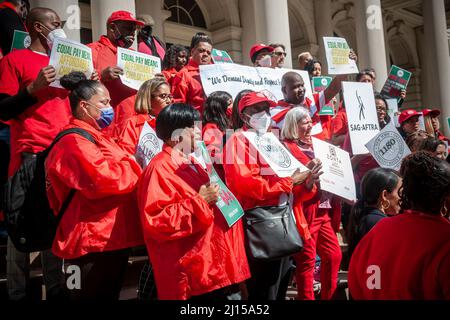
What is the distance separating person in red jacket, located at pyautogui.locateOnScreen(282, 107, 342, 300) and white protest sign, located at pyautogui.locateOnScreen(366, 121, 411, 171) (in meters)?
0.66

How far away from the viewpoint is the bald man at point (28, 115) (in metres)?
3.38

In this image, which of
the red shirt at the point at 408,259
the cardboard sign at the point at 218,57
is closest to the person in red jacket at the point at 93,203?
the red shirt at the point at 408,259

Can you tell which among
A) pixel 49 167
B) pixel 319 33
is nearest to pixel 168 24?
pixel 319 33

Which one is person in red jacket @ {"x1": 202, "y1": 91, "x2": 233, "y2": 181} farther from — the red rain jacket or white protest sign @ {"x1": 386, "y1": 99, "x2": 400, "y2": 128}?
white protest sign @ {"x1": 386, "y1": 99, "x2": 400, "y2": 128}

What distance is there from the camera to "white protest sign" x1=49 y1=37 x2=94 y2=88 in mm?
3516

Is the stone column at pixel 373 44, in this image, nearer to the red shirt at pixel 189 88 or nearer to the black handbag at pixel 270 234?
the red shirt at pixel 189 88

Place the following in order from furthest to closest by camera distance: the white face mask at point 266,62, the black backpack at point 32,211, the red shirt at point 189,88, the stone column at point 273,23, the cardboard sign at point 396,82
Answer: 1. the stone column at point 273,23
2. the cardboard sign at point 396,82
3. the white face mask at point 266,62
4. the red shirt at point 189,88
5. the black backpack at point 32,211

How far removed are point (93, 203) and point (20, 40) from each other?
1809 mm

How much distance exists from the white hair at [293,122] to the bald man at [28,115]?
1.68 m

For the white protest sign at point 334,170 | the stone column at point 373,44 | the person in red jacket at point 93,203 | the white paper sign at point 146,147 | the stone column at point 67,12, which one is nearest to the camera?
the person in red jacket at point 93,203

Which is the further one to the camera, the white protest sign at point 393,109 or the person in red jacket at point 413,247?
the white protest sign at point 393,109

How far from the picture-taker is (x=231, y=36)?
46.3 ft

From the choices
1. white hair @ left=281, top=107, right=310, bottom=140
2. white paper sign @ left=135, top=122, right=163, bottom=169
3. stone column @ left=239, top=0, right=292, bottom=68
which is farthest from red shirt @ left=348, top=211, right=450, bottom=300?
stone column @ left=239, top=0, right=292, bottom=68
